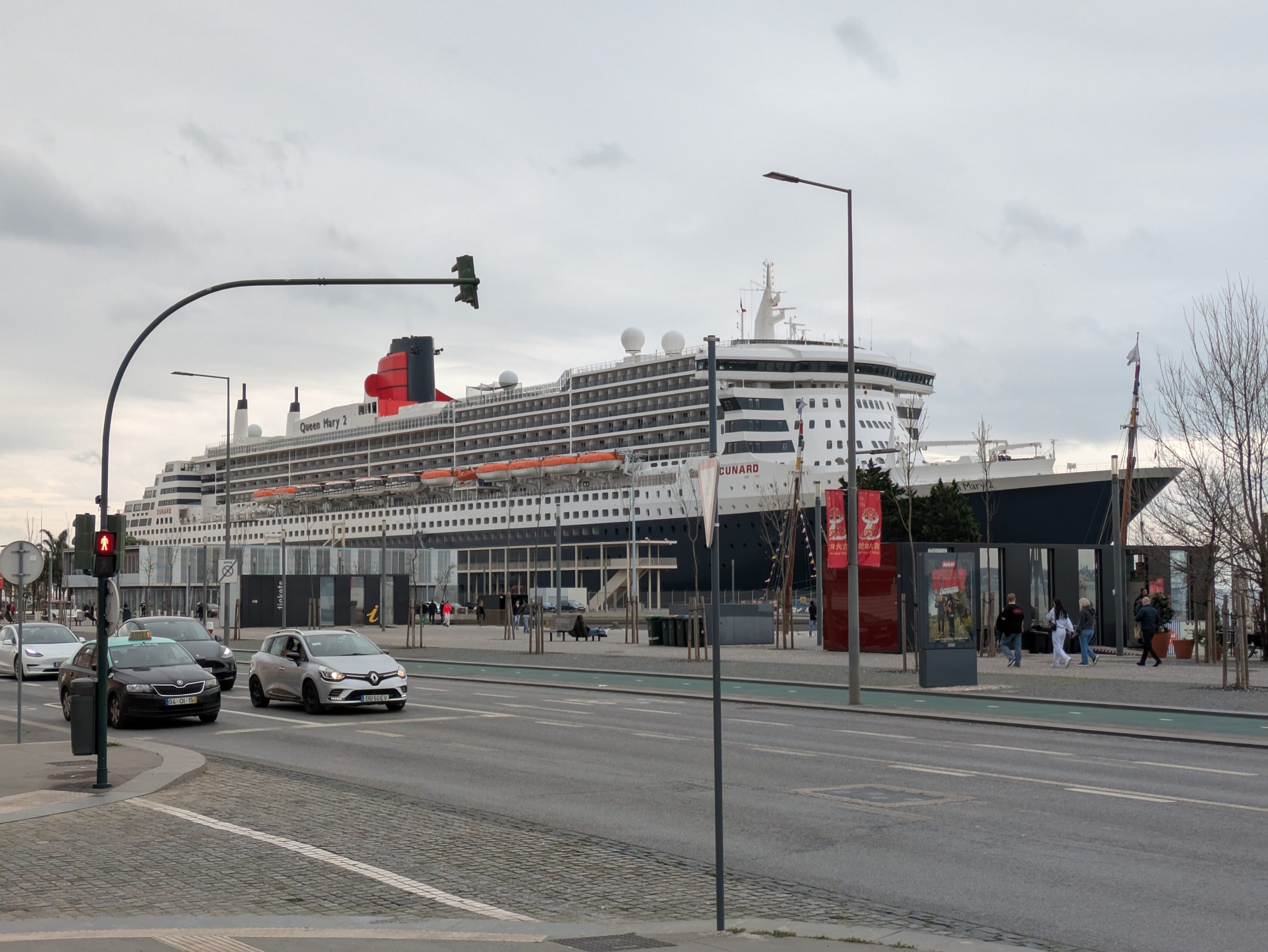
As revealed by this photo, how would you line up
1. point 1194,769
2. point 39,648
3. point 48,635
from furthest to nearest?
point 48,635 < point 39,648 < point 1194,769

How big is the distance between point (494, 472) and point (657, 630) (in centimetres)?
5181

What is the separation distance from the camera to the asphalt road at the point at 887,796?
7836 mm

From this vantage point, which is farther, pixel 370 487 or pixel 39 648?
pixel 370 487

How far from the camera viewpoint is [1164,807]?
1112 cm

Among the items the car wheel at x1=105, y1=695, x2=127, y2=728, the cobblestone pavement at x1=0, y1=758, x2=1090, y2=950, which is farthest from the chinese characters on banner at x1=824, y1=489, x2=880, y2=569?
the cobblestone pavement at x1=0, y1=758, x2=1090, y2=950

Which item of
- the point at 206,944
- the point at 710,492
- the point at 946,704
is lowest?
the point at 946,704

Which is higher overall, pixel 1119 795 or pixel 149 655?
pixel 149 655

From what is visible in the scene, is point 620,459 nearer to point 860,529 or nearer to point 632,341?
point 632,341

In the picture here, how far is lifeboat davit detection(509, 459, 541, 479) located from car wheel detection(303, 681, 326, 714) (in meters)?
66.3

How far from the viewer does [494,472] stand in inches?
3605

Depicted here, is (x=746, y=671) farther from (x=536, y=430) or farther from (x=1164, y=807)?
(x=536, y=430)

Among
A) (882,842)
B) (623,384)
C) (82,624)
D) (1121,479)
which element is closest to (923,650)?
(882,842)

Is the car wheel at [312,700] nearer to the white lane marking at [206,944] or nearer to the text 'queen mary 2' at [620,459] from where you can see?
the white lane marking at [206,944]

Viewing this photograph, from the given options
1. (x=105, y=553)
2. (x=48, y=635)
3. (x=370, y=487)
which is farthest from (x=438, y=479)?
(x=105, y=553)
